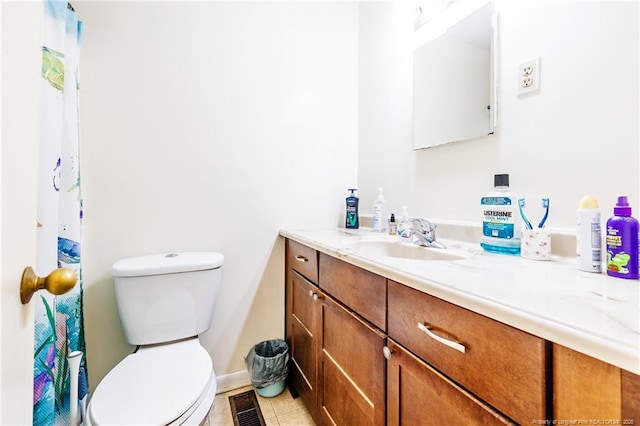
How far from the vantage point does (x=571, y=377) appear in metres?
0.41

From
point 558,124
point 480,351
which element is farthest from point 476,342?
point 558,124

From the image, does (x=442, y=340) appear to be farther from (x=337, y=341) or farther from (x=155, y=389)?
(x=155, y=389)

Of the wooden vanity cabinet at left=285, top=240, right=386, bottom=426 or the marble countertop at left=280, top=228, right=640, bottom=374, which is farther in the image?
the wooden vanity cabinet at left=285, top=240, right=386, bottom=426

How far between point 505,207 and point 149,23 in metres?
1.79

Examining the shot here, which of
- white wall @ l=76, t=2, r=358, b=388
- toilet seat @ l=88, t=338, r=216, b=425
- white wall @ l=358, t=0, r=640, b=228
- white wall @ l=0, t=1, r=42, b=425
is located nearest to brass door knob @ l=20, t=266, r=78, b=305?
white wall @ l=0, t=1, r=42, b=425

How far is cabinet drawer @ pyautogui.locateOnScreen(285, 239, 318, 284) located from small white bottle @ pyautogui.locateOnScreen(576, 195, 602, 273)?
86 cm

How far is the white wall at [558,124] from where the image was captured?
0.76 meters

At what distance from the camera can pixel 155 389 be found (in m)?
0.92

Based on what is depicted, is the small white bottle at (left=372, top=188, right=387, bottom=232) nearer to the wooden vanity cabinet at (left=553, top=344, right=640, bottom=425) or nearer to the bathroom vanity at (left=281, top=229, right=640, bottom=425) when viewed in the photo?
the bathroom vanity at (left=281, top=229, right=640, bottom=425)

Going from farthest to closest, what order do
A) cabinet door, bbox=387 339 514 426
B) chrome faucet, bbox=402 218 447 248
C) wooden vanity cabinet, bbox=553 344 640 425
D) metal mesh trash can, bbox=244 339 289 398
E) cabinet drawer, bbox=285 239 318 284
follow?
metal mesh trash can, bbox=244 339 289 398
cabinet drawer, bbox=285 239 318 284
chrome faucet, bbox=402 218 447 248
cabinet door, bbox=387 339 514 426
wooden vanity cabinet, bbox=553 344 640 425

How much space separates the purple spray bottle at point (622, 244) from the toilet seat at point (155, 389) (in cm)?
120

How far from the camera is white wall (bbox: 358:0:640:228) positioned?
761 millimetres

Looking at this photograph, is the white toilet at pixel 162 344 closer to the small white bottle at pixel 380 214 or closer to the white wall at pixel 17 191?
the white wall at pixel 17 191

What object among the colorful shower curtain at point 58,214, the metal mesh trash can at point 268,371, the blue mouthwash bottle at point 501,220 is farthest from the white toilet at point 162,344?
the blue mouthwash bottle at point 501,220
